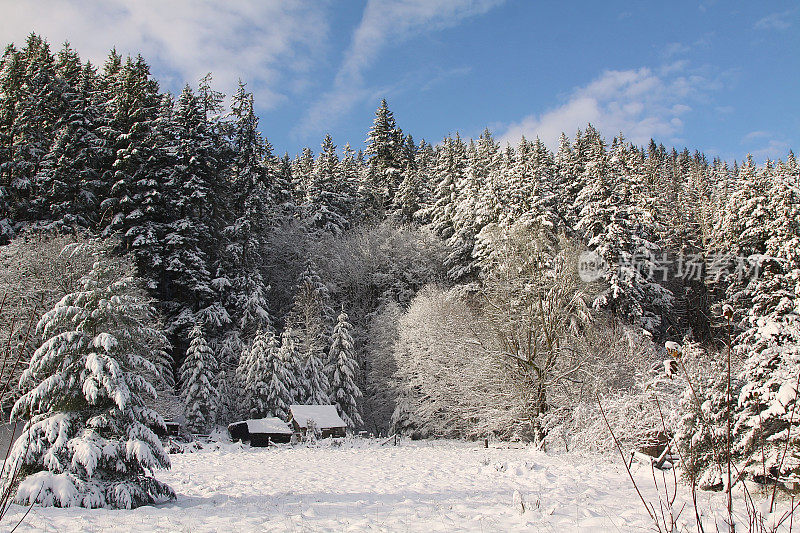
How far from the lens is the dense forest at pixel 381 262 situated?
849 inches

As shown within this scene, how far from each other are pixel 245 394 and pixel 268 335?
149 inches

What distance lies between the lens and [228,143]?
3753 centimetres

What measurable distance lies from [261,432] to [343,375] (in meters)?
7.58

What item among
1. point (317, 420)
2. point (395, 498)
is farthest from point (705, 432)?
point (317, 420)

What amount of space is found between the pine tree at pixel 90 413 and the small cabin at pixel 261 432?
1739 centimetres

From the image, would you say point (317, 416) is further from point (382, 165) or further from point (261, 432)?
point (382, 165)

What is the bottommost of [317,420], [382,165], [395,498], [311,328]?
[317,420]

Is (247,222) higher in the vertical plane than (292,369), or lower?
higher

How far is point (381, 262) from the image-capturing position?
41469 millimetres

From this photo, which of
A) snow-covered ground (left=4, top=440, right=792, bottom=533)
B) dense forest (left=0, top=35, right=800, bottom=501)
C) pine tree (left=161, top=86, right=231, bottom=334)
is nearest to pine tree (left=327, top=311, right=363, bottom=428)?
dense forest (left=0, top=35, right=800, bottom=501)

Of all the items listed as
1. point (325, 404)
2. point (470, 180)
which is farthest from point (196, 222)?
point (470, 180)

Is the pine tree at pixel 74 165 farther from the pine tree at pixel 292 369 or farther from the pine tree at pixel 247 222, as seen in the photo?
the pine tree at pixel 292 369

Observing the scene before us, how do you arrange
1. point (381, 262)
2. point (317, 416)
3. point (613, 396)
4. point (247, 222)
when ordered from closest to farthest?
point (613, 396) < point (317, 416) < point (247, 222) < point (381, 262)

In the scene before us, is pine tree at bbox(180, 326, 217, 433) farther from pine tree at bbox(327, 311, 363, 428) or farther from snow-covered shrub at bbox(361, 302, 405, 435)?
snow-covered shrub at bbox(361, 302, 405, 435)
